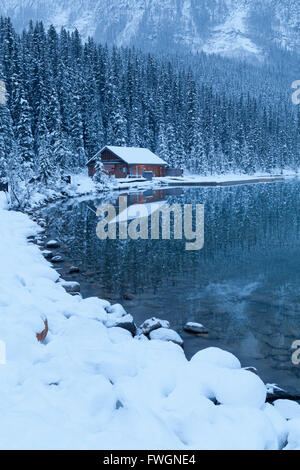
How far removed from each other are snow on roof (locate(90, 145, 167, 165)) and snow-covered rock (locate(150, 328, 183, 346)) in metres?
47.3

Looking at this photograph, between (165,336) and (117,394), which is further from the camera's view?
(165,336)

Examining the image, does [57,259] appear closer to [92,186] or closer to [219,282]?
[219,282]

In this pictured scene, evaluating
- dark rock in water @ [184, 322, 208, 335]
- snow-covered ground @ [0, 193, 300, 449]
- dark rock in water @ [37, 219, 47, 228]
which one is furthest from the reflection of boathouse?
snow-covered ground @ [0, 193, 300, 449]

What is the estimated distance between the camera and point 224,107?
83.8 metres

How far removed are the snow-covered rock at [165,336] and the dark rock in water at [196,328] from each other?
75 centimetres

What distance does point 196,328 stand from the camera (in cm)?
764

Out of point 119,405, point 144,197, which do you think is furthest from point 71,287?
point 144,197

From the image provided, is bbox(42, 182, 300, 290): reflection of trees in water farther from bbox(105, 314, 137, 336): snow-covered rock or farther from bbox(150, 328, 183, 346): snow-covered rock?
bbox(150, 328, 183, 346): snow-covered rock

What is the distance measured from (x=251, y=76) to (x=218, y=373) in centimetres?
18808

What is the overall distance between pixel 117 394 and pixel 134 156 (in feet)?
174

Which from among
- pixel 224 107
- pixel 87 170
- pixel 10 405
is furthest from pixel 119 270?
pixel 224 107

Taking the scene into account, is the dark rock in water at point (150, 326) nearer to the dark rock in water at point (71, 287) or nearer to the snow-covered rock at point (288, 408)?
the snow-covered rock at point (288, 408)

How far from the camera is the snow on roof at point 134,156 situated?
174 feet
